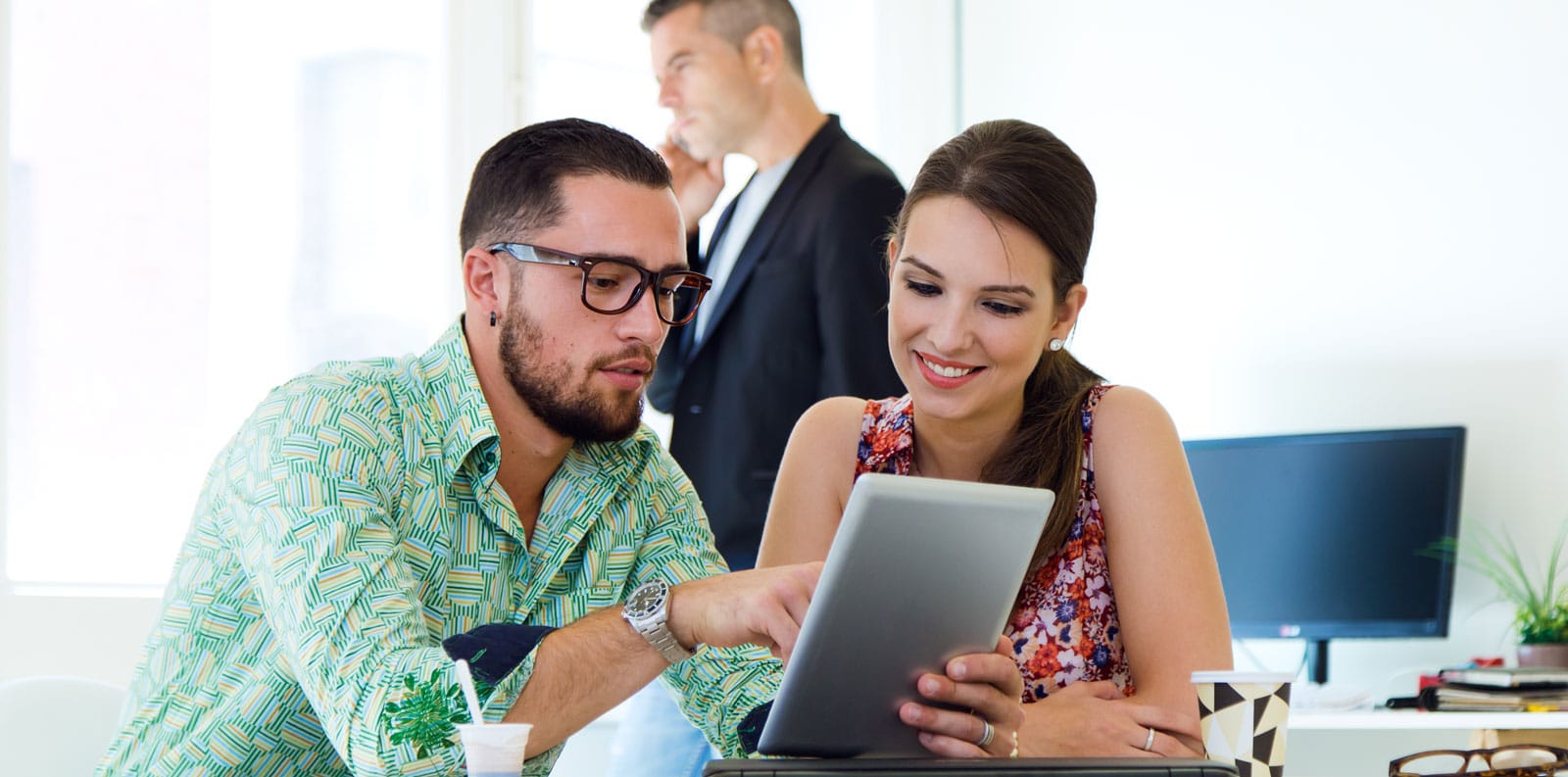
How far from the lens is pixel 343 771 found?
1486 mm

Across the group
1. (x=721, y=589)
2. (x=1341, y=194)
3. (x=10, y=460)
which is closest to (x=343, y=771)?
(x=721, y=589)

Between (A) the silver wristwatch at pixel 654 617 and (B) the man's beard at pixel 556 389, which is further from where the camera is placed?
(B) the man's beard at pixel 556 389

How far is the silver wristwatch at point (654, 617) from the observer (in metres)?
1.31

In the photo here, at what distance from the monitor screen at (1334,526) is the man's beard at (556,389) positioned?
1.88 meters

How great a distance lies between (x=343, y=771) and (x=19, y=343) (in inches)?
75.7

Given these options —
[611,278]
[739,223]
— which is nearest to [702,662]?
[611,278]

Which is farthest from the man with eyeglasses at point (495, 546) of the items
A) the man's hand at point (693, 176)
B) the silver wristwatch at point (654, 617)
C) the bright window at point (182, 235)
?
the bright window at point (182, 235)

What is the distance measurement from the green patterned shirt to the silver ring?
37cm

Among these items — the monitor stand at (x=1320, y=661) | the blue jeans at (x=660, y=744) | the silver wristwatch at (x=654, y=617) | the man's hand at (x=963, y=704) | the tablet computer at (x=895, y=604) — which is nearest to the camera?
the tablet computer at (x=895, y=604)

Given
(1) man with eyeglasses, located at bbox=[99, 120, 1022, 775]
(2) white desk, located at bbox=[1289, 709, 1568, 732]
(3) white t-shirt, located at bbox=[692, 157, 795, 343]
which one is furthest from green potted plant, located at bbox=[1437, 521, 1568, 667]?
(1) man with eyeglasses, located at bbox=[99, 120, 1022, 775]

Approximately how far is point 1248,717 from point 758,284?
1754 mm

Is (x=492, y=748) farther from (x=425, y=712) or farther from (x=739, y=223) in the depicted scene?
(x=739, y=223)

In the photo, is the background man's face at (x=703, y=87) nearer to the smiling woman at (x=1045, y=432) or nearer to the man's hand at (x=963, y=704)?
the smiling woman at (x=1045, y=432)

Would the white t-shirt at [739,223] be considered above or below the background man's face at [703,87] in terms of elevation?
below
